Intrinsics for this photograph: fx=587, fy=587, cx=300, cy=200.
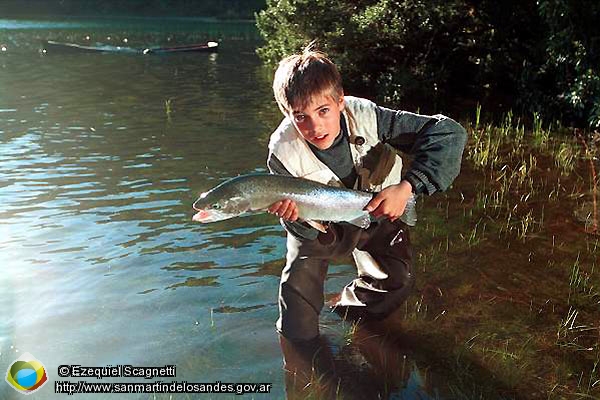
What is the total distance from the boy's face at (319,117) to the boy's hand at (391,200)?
0.55 m

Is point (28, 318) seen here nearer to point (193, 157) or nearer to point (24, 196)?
point (24, 196)

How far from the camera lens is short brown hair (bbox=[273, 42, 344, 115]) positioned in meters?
3.78

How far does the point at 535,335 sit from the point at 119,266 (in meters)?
4.09

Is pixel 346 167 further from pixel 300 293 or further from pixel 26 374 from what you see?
pixel 26 374

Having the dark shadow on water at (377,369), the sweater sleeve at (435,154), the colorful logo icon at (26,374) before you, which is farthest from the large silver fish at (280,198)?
the colorful logo icon at (26,374)

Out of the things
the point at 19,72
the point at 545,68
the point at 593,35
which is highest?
the point at 593,35

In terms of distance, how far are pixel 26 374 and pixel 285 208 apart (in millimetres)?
2428

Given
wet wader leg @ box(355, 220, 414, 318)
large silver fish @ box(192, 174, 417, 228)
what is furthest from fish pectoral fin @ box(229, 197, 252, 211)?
wet wader leg @ box(355, 220, 414, 318)

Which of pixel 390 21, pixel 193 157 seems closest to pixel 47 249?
pixel 193 157

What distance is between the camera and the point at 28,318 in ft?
17.0

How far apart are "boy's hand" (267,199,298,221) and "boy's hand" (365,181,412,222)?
18.8 inches

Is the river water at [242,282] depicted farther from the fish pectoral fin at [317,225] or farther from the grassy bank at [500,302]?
the fish pectoral fin at [317,225]

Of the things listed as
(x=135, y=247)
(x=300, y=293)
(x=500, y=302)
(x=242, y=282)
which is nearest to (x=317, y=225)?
(x=300, y=293)

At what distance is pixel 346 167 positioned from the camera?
13.9 feet
